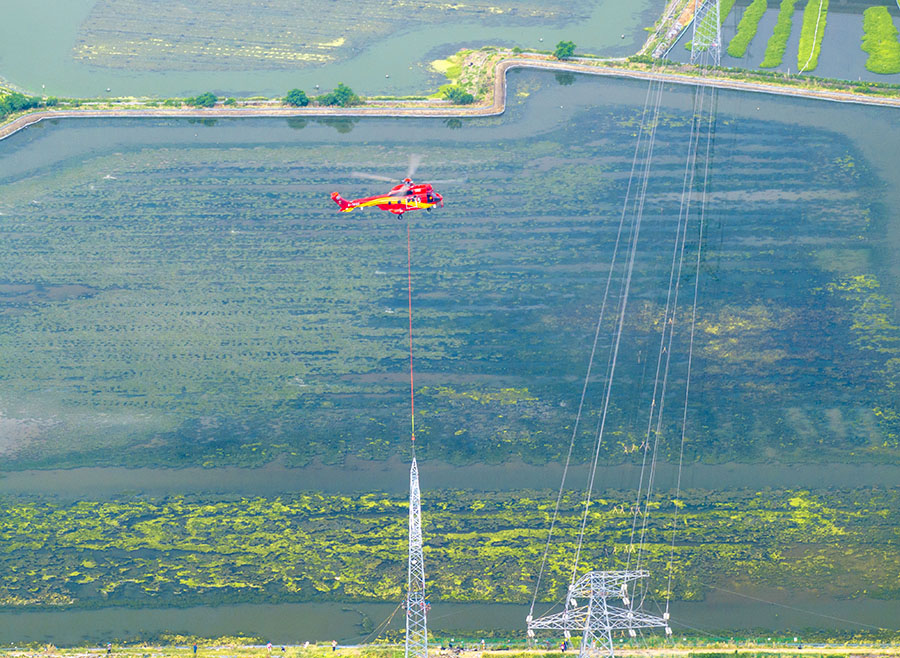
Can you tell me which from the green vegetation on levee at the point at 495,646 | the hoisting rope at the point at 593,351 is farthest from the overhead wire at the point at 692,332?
the hoisting rope at the point at 593,351

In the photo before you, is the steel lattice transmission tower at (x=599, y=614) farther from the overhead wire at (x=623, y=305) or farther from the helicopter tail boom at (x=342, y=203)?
the helicopter tail boom at (x=342, y=203)

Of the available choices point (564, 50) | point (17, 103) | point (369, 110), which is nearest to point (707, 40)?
point (564, 50)

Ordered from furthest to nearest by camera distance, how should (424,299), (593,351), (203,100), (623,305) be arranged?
(203,100) → (424,299) → (623,305) → (593,351)

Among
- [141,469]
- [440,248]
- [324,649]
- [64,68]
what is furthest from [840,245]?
[64,68]

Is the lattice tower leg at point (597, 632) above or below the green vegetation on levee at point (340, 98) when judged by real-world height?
below

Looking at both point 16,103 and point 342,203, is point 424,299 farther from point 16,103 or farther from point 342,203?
point 16,103

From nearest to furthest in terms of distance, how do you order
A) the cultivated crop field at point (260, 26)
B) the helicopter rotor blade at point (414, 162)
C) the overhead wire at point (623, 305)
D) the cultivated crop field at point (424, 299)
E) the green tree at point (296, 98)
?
the overhead wire at point (623, 305), the cultivated crop field at point (424, 299), the helicopter rotor blade at point (414, 162), the green tree at point (296, 98), the cultivated crop field at point (260, 26)

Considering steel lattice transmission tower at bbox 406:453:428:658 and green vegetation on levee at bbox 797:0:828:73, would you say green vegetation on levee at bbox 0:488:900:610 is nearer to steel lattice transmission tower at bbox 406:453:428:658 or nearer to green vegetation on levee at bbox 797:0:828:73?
steel lattice transmission tower at bbox 406:453:428:658

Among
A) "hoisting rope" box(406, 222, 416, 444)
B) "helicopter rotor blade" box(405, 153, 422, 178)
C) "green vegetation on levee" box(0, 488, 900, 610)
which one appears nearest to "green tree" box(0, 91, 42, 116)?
"helicopter rotor blade" box(405, 153, 422, 178)
